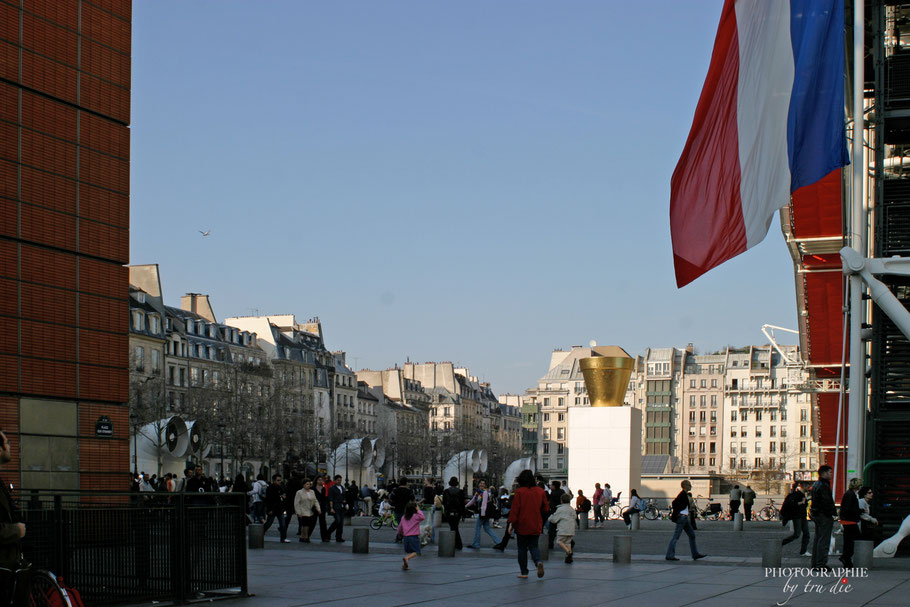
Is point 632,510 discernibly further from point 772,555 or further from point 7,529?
point 7,529

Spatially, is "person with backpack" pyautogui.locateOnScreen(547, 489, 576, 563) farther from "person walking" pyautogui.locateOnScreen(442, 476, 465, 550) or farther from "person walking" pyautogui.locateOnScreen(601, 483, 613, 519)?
"person walking" pyautogui.locateOnScreen(601, 483, 613, 519)

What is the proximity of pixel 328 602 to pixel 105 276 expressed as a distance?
12828 millimetres

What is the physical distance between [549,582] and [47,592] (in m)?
9.17

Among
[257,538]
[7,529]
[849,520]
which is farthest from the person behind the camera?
[257,538]

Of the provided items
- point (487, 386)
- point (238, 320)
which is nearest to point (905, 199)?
point (238, 320)

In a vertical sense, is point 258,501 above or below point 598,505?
above

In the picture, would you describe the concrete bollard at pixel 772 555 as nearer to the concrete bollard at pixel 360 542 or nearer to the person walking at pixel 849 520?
the person walking at pixel 849 520

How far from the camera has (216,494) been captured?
48.4ft

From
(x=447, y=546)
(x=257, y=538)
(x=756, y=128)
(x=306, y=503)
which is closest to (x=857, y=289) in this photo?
(x=756, y=128)

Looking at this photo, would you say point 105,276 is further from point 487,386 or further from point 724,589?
point 487,386

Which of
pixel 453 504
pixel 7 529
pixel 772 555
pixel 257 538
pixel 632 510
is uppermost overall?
pixel 7 529

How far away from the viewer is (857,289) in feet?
72.8

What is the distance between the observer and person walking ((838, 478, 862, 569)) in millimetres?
19203

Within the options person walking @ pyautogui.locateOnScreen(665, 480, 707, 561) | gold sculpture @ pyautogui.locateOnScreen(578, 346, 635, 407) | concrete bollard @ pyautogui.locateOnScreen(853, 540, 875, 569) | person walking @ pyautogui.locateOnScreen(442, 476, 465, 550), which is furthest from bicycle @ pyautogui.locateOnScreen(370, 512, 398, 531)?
concrete bollard @ pyautogui.locateOnScreen(853, 540, 875, 569)
